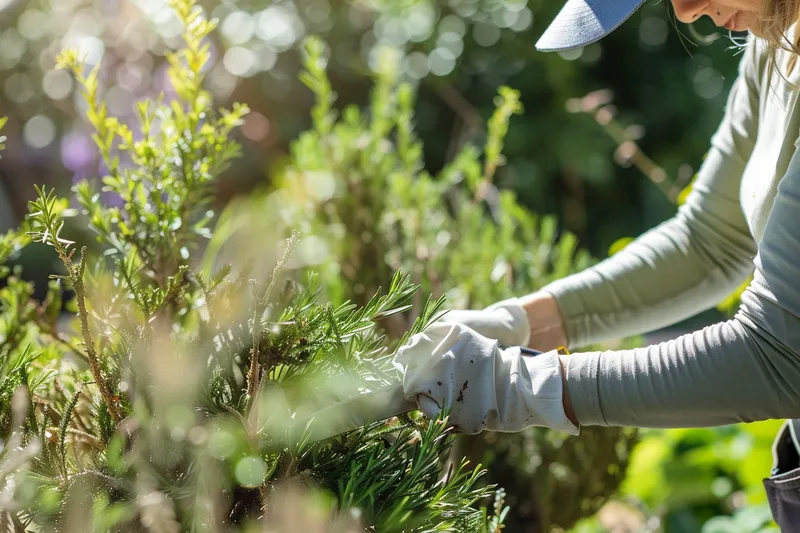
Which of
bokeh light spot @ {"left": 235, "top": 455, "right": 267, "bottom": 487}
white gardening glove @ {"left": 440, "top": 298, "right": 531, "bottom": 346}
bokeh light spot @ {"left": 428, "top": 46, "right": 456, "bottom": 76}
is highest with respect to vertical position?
bokeh light spot @ {"left": 235, "top": 455, "right": 267, "bottom": 487}

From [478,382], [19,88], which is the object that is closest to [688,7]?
[478,382]

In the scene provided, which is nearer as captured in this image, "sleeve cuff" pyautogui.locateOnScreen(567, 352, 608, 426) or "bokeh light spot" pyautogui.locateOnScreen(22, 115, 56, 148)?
"sleeve cuff" pyautogui.locateOnScreen(567, 352, 608, 426)

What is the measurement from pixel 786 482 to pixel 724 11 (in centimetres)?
71

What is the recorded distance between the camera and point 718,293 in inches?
54.1

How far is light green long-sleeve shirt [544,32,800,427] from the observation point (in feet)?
2.81

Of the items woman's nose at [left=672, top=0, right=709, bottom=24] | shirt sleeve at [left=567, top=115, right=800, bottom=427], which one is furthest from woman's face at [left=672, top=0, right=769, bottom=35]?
shirt sleeve at [left=567, top=115, right=800, bottom=427]

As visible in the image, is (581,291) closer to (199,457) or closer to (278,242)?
(278,242)

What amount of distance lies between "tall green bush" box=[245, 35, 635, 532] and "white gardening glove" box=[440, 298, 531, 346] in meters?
0.30

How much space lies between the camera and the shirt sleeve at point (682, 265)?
129cm

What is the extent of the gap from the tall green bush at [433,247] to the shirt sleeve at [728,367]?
1.74 feet

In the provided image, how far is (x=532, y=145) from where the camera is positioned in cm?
351

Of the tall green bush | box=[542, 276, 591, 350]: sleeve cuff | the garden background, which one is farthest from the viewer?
the garden background

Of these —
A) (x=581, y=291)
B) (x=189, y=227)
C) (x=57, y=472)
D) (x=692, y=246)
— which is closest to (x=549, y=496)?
(x=581, y=291)

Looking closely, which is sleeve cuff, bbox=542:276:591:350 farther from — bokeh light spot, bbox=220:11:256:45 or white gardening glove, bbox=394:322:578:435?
bokeh light spot, bbox=220:11:256:45
